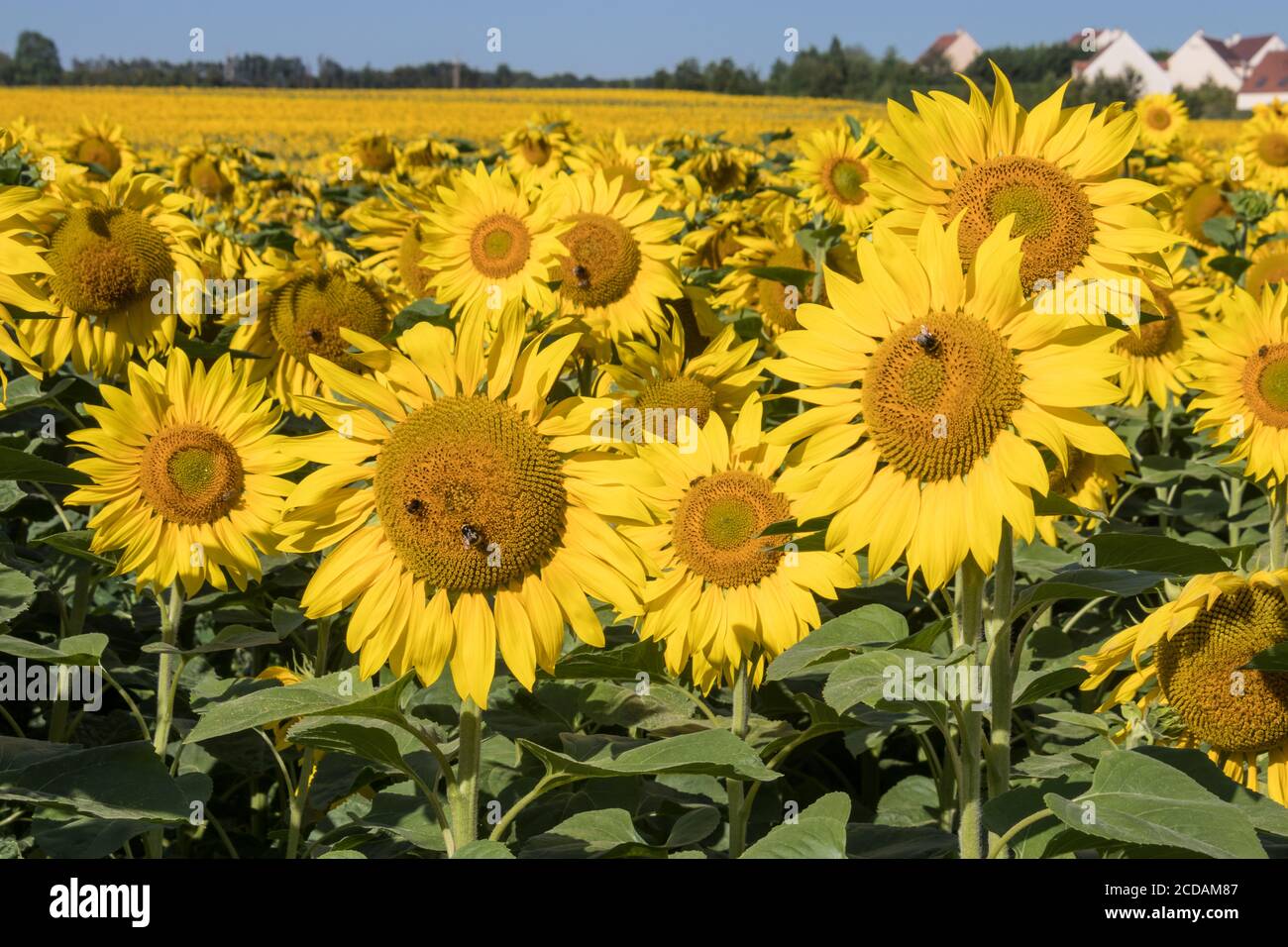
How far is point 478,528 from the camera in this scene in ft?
8.57

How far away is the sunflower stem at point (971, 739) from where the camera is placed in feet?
8.86

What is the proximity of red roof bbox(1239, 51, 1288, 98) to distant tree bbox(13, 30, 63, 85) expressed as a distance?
73.4 meters

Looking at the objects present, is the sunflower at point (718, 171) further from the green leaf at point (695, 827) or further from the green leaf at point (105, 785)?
the green leaf at point (105, 785)

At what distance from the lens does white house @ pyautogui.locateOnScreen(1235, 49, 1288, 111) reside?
8526 centimetres

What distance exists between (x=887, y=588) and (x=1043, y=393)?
2.21m

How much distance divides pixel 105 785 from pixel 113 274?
2536mm

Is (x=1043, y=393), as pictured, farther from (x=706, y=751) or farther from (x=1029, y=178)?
(x=706, y=751)

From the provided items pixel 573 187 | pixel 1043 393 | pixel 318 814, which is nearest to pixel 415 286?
pixel 573 187

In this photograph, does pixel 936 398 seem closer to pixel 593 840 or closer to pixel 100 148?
pixel 593 840

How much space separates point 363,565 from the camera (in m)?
2.75

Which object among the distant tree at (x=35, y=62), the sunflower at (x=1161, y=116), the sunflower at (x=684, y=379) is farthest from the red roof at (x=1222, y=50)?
the sunflower at (x=684, y=379)

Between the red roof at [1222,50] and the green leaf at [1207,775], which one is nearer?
the green leaf at [1207,775]

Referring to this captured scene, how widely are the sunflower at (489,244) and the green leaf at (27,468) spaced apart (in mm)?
2099

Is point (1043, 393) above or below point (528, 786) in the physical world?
above
